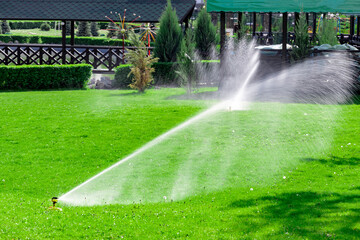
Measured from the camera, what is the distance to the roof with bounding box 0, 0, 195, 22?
28328mm

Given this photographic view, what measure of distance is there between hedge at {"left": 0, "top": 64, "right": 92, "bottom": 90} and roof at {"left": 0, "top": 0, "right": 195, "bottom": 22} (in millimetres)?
6074

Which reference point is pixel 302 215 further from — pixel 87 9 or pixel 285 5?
pixel 87 9

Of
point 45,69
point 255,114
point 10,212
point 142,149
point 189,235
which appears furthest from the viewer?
point 45,69

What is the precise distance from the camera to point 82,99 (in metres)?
18.8

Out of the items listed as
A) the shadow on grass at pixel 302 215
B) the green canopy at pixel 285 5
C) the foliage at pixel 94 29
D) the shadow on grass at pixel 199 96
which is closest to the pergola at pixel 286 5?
the green canopy at pixel 285 5

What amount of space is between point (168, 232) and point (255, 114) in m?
9.17

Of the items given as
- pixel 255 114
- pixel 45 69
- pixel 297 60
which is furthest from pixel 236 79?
pixel 45 69

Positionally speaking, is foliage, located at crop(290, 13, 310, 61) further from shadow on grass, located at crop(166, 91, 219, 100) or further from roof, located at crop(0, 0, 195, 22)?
roof, located at crop(0, 0, 195, 22)

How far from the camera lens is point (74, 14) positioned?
2856cm

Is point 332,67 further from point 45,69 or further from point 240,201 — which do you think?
point 240,201

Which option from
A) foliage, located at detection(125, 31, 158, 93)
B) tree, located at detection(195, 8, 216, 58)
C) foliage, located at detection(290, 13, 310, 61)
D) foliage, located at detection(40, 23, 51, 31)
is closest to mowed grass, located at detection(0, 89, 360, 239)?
foliage, located at detection(125, 31, 158, 93)

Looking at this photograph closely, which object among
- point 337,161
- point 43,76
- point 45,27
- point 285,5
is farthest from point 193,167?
point 45,27

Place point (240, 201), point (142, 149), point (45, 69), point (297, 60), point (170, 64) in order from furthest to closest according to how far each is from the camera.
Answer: point (170, 64), point (45, 69), point (297, 60), point (142, 149), point (240, 201)

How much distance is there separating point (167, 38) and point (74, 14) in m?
6.26
